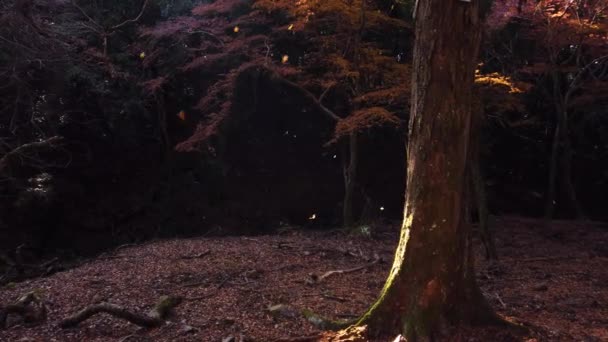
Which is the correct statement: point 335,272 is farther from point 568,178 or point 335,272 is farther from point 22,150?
point 568,178

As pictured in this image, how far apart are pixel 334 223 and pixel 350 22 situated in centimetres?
662

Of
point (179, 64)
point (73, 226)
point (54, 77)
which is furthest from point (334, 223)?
point (54, 77)

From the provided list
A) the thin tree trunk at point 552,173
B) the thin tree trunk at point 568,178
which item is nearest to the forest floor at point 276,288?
the thin tree trunk at point 552,173

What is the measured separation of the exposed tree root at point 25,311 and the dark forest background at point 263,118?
17.1 feet

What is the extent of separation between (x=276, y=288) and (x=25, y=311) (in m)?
2.90

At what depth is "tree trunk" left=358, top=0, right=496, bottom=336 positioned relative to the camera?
13.3 ft

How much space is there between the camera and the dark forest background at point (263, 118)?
11.5 m

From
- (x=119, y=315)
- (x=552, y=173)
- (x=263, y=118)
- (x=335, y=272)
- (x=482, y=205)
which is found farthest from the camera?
(x=263, y=118)

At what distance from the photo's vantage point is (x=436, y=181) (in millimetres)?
4102

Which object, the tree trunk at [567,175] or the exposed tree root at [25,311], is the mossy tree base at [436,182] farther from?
the tree trunk at [567,175]

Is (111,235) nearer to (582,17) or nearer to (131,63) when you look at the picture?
(131,63)

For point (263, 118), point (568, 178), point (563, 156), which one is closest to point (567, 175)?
point (568, 178)

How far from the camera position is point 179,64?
536 inches

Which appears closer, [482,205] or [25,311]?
[25,311]
